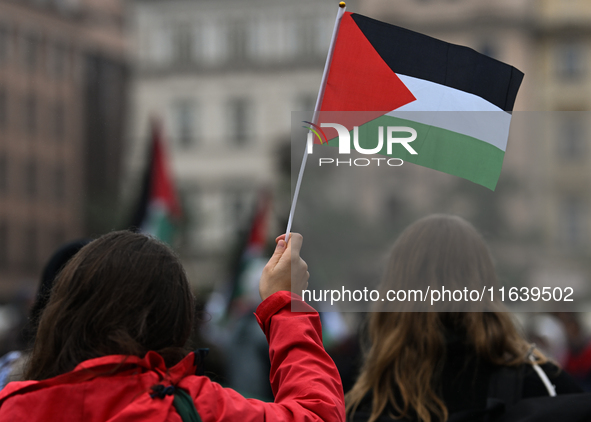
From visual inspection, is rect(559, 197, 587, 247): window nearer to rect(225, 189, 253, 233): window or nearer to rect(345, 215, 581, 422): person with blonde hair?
rect(345, 215, 581, 422): person with blonde hair

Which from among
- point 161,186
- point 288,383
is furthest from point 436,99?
point 161,186

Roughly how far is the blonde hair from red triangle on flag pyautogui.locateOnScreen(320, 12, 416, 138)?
1.31 feet

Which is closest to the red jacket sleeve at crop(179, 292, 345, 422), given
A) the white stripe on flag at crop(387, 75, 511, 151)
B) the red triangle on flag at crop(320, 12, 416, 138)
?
the red triangle on flag at crop(320, 12, 416, 138)

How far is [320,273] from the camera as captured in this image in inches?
88.2

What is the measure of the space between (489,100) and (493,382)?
34.7 inches

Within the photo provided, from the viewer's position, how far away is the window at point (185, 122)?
47.1m

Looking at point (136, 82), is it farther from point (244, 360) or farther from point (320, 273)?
point (320, 273)

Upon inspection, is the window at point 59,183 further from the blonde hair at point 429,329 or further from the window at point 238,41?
the blonde hair at point 429,329

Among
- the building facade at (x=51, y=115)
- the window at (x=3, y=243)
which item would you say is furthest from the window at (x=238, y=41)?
the window at (x=3, y=243)

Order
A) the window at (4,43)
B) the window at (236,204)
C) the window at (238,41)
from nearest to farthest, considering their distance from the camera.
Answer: the window at (236,204) → the window at (4,43) → the window at (238,41)

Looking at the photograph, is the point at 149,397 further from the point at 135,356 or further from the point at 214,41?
the point at 214,41

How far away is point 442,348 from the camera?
2.41m

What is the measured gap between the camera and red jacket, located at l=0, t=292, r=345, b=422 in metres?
1.58

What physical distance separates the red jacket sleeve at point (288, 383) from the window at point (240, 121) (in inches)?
1768
